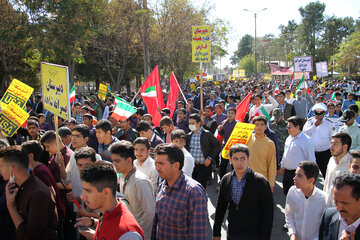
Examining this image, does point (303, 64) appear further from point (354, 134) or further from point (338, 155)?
point (338, 155)

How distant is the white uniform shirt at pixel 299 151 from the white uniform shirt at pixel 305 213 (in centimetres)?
183

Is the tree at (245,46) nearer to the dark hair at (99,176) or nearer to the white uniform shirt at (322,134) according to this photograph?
the white uniform shirt at (322,134)

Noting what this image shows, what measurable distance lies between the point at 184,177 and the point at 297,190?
142cm

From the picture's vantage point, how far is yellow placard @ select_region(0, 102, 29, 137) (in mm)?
5867

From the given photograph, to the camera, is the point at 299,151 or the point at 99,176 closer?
the point at 99,176

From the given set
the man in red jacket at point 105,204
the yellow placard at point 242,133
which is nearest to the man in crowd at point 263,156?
the yellow placard at point 242,133

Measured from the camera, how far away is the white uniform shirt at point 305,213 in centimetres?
342

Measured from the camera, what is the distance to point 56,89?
4586 mm

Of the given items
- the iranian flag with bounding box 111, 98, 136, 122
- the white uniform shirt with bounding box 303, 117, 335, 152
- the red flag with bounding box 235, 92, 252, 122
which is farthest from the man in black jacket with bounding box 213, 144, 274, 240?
the red flag with bounding box 235, 92, 252, 122

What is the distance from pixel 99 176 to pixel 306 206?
225 centimetres

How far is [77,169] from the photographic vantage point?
4141 mm

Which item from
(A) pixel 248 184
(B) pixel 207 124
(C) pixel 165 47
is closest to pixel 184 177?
(A) pixel 248 184

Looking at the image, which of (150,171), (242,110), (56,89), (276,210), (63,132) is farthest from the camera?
(242,110)

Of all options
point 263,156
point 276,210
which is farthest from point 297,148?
point 276,210
